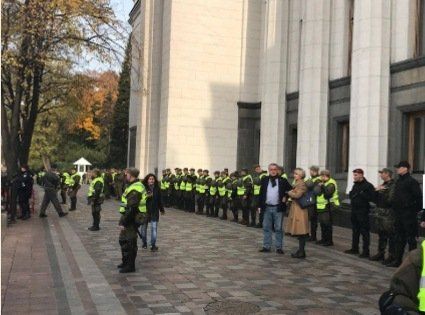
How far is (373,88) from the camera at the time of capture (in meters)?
16.8

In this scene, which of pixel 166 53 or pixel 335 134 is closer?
pixel 335 134

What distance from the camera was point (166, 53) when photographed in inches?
1057

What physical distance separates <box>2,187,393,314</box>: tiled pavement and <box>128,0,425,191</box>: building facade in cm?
523

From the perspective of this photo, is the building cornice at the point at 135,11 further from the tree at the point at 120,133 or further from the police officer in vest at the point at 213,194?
the police officer in vest at the point at 213,194

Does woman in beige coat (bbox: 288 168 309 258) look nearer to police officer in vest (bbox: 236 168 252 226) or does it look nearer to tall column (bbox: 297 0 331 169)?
police officer in vest (bbox: 236 168 252 226)

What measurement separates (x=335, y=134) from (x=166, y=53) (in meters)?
10.4

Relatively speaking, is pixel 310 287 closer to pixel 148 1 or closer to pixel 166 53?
pixel 166 53

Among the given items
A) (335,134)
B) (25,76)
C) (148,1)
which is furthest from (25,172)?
(148,1)

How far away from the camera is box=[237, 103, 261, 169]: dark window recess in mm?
27422

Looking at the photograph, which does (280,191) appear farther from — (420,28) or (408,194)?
(420,28)

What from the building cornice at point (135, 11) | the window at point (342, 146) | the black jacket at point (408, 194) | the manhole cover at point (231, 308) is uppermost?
the building cornice at point (135, 11)

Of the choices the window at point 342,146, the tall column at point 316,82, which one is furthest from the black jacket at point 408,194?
the tall column at point 316,82

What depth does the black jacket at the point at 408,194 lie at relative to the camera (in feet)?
31.7

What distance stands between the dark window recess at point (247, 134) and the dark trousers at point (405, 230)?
1752cm
